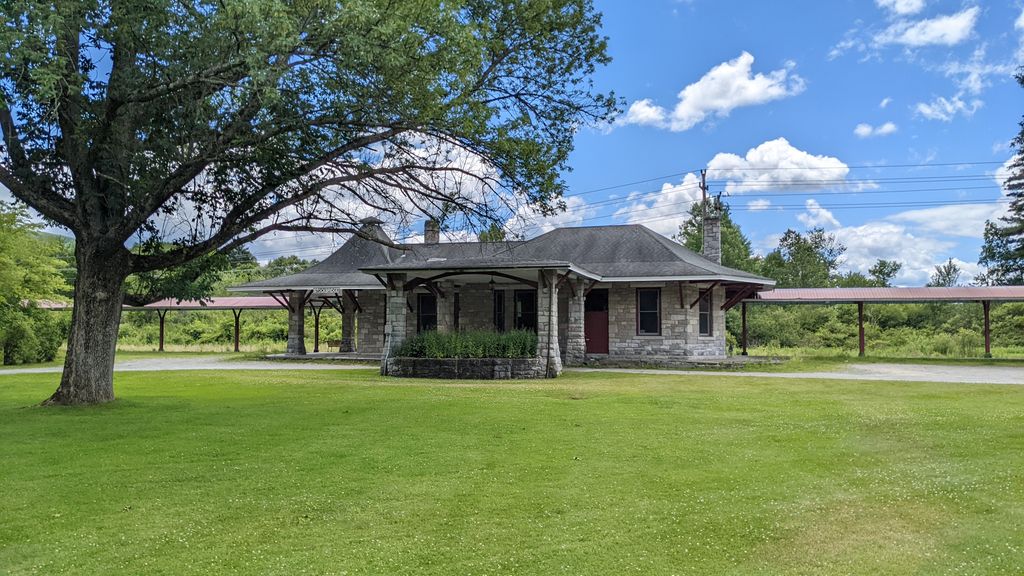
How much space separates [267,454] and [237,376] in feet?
35.8

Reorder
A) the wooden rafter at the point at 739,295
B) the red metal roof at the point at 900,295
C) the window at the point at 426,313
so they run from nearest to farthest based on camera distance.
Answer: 1. the wooden rafter at the point at 739,295
2. the red metal roof at the point at 900,295
3. the window at the point at 426,313

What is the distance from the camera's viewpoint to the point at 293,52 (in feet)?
27.4

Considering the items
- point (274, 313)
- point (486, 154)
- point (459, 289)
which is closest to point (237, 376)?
point (459, 289)

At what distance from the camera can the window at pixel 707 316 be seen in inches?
868

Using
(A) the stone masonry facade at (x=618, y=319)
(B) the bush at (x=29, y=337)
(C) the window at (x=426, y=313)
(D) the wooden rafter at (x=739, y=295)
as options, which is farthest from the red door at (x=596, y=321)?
(B) the bush at (x=29, y=337)

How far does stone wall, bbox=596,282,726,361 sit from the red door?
21 cm

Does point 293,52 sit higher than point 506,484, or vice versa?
point 293,52

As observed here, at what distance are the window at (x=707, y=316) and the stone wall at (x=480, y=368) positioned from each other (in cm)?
696

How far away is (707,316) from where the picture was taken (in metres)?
22.3

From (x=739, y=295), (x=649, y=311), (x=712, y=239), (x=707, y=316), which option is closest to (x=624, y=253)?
(x=649, y=311)

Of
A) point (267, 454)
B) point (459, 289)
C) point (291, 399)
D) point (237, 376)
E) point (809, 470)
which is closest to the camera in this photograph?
point (809, 470)

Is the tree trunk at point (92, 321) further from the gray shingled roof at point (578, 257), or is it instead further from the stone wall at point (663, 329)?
the stone wall at point (663, 329)

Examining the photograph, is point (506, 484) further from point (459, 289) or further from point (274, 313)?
point (274, 313)

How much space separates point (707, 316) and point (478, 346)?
8.50m
